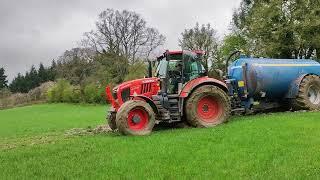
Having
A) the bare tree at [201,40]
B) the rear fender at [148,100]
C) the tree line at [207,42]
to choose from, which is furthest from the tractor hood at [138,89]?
the bare tree at [201,40]

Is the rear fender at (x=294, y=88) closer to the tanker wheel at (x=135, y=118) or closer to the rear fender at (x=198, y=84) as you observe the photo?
the rear fender at (x=198, y=84)

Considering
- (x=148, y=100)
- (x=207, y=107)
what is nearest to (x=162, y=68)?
(x=148, y=100)

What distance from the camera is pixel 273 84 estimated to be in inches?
792

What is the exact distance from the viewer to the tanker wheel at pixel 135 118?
52.5 ft

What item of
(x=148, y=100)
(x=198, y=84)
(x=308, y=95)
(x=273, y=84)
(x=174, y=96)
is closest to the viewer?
(x=148, y=100)

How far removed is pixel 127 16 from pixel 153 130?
64.4 meters

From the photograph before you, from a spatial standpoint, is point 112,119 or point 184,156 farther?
point 112,119

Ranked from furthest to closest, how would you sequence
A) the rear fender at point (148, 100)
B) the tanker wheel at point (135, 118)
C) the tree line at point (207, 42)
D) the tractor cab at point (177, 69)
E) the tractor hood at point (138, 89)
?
the tree line at point (207, 42)
the tractor cab at point (177, 69)
the tractor hood at point (138, 89)
the rear fender at point (148, 100)
the tanker wheel at point (135, 118)

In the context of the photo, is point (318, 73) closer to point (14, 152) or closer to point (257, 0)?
point (14, 152)

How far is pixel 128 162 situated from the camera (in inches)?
441

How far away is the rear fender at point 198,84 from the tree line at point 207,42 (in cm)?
2404

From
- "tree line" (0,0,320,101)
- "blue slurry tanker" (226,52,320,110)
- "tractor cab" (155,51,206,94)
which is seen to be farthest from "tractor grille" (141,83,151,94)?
"tree line" (0,0,320,101)

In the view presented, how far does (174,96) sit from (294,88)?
18.3ft

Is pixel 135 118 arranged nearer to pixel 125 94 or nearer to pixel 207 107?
pixel 125 94
